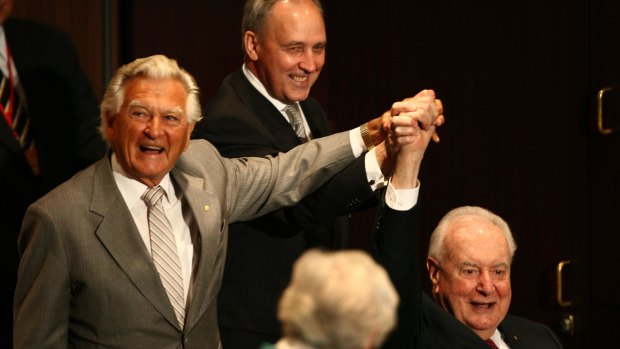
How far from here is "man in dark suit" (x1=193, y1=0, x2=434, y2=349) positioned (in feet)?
9.75

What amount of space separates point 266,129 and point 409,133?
48 centimetres

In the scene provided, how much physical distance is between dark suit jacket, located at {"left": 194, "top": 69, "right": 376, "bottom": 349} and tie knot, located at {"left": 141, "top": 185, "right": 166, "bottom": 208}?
450 millimetres

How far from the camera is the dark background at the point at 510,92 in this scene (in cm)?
381

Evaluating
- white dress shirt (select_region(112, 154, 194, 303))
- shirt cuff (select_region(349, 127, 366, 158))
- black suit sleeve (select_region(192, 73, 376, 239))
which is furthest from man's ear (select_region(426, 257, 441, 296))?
white dress shirt (select_region(112, 154, 194, 303))

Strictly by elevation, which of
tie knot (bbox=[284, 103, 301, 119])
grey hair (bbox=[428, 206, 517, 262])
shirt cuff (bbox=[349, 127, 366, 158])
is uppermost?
tie knot (bbox=[284, 103, 301, 119])

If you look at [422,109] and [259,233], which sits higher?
[422,109]

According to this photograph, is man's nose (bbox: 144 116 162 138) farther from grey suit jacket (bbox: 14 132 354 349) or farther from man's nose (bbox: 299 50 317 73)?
man's nose (bbox: 299 50 317 73)

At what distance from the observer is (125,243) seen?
8.33 ft

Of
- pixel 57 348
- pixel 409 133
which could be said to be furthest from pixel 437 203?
pixel 57 348

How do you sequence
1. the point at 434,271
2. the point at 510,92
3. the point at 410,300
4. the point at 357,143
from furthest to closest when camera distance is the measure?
the point at 510,92 < the point at 434,271 < the point at 357,143 < the point at 410,300


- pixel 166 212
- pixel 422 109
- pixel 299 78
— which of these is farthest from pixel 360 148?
pixel 166 212

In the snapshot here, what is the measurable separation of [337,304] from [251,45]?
1810 mm

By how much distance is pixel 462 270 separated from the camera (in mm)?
3047

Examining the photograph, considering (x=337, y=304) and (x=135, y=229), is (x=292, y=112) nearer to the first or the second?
(x=135, y=229)
